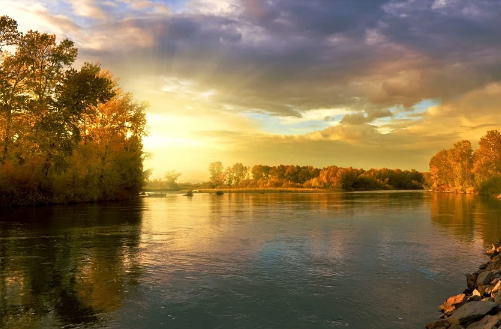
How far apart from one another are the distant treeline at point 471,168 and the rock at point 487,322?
128763 mm

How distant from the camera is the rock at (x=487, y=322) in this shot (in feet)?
33.6

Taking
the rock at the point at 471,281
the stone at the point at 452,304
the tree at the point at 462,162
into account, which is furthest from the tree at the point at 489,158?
the stone at the point at 452,304

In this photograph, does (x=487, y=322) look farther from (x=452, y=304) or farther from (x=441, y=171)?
(x=441, y=171)

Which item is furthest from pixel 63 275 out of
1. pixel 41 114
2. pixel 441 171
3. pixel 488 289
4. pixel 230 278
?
pixel 441 171

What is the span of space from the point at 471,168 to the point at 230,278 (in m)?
164

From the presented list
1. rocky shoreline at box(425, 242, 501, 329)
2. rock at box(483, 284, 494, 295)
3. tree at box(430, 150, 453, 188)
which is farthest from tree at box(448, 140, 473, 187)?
rocky shoreline at box(425, 242, 501, 329)

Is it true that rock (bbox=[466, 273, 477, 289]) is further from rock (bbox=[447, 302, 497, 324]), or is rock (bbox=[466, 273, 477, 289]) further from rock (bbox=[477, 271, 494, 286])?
rock (bbox=[447, 302, 497, 324])

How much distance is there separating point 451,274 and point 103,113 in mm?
78482

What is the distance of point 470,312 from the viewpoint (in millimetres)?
11492

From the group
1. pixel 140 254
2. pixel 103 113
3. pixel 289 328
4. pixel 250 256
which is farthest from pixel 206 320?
pixel 103 113

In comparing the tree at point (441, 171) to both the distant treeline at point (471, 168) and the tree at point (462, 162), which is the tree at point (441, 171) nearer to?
Answer: the distant treeline at point (471, 168)

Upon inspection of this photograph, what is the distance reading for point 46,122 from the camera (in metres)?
59.5

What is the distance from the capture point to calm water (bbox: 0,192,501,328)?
12545 millimetres

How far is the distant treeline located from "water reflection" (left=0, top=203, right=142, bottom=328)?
127648 millimetres
